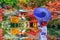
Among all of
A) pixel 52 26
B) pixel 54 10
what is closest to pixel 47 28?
pixel 52 26

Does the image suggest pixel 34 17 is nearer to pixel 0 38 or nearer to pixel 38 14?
pixel 38 14

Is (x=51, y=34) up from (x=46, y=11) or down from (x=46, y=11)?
down

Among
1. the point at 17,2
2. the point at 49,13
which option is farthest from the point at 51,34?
the point at 17,2

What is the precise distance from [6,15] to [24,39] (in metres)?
0.30

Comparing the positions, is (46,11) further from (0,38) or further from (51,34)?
(0,38)

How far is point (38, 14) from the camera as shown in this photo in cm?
202

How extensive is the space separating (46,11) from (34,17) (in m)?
0.13

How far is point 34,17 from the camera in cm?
202

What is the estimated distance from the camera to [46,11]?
2.00 metres

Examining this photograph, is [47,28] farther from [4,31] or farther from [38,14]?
[4,31]

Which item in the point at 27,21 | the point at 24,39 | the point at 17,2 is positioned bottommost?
the point at 24,39

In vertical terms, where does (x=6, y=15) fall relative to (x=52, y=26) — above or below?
above

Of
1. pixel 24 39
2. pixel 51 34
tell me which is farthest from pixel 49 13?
pixel 24 39

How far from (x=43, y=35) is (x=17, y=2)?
16.2 inches
